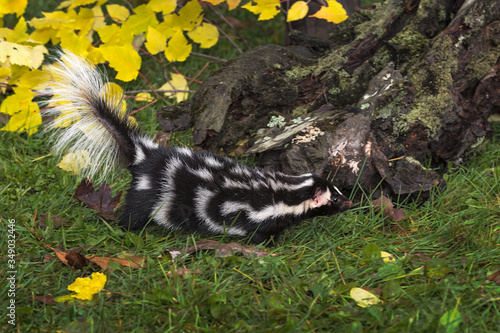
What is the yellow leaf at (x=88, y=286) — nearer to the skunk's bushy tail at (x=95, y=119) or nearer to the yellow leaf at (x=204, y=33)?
the skunk's bushy tail at (x=95, y=119)

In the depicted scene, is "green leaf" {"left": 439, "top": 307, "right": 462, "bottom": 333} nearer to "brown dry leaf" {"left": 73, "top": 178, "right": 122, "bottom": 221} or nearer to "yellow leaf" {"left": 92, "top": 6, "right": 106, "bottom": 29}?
"brown dry leaf" {"left": 73, "top": 178, "right": 122, "bottom": 221}

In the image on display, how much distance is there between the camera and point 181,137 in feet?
15.9

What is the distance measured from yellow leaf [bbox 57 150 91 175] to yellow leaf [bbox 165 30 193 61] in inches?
50.0

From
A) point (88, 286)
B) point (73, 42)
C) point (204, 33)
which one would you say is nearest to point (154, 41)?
point (204, 33)

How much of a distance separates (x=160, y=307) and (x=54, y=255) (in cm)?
97

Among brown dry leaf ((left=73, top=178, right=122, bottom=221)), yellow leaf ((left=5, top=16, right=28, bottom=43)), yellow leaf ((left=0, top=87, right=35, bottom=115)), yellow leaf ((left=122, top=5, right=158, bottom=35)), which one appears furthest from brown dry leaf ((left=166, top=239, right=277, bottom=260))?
yellow leaf ((left=5, top=16, right=28, bottom=43))

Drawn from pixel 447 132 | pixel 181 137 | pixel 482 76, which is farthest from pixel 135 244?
pixel 482 76

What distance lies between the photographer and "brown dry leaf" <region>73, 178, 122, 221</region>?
154 inches

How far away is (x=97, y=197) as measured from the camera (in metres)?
3.96

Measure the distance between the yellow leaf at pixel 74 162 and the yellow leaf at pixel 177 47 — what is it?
50.0 inches

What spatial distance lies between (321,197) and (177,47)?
2.03 metres

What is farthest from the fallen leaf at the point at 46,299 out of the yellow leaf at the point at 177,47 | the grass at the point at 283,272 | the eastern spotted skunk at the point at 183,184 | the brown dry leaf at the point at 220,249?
the yellow leaf at the point at 177,47

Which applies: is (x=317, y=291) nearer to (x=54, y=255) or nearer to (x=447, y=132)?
(x=54, y=255)

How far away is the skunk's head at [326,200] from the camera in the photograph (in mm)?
3658
